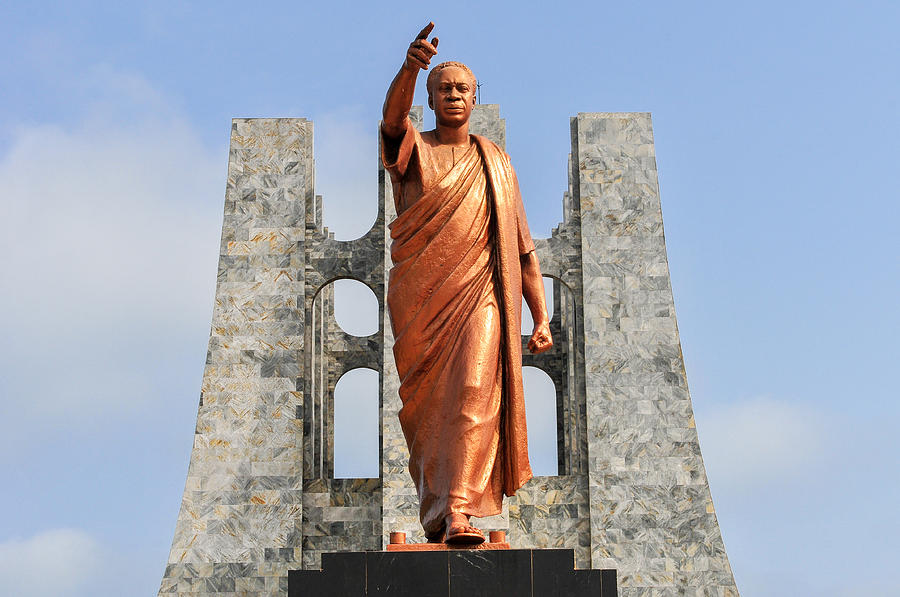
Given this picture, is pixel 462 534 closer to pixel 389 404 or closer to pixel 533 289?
pixel 533 289

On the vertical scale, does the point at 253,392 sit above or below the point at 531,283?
above

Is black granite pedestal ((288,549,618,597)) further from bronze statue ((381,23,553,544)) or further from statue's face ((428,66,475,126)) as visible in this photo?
statue's face ((428,66,475,126))

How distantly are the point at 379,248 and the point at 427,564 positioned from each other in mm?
12587

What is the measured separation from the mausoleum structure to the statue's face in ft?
32.9

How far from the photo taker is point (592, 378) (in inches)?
688

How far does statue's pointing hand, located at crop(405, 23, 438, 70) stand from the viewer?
6707 mm

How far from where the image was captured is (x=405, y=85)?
6934 mm

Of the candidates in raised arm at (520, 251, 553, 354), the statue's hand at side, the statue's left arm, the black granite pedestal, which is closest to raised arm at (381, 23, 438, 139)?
the statue's left arm

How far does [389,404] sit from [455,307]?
10.3 m

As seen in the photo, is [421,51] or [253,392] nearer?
[421,51]

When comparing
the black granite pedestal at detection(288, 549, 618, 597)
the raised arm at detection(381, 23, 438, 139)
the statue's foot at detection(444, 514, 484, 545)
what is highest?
the raised arm at detection(381, 23, 438, 139)

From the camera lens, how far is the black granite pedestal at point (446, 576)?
605 centimetres

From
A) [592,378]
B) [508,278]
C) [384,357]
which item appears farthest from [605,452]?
[508,278]

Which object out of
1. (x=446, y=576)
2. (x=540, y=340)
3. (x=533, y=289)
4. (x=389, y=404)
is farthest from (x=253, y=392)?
(x=446, y=576)
